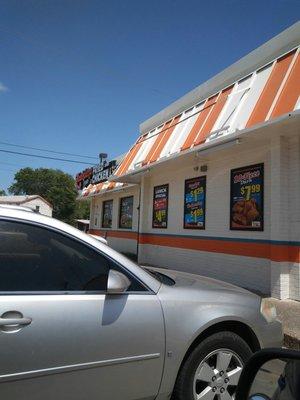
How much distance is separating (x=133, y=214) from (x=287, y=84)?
10896 millimetres

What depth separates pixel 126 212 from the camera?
773 inches

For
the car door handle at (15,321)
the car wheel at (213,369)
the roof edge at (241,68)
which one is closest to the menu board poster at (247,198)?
the roof edge at (241,68)

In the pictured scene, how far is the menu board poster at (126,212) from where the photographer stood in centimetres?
1900

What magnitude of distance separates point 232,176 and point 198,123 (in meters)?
1.80

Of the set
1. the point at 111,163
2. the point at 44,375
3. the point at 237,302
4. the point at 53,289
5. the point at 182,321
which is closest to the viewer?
the point at 44,375

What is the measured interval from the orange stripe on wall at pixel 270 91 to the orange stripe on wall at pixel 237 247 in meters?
2.62

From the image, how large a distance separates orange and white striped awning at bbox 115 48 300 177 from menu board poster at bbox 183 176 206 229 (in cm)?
121

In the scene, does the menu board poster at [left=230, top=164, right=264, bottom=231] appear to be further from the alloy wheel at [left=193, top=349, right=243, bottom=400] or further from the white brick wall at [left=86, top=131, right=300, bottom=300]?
the alloy wheel at [left=193, top=349, right=243, bottom=400]

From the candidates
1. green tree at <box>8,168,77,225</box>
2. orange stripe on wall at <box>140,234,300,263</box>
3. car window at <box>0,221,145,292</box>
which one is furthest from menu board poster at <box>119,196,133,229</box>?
green tree at <box>8,168,77,225</box>

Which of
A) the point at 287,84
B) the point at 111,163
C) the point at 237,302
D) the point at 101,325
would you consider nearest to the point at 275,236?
the point at 287,84

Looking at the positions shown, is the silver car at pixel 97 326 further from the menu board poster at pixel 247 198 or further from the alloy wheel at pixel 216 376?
the menu board poster at pixel 247 198

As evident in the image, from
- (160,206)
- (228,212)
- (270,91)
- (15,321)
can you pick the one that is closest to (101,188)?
(160,206)

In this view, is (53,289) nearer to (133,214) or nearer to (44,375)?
(44,375)

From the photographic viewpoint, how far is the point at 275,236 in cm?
913
